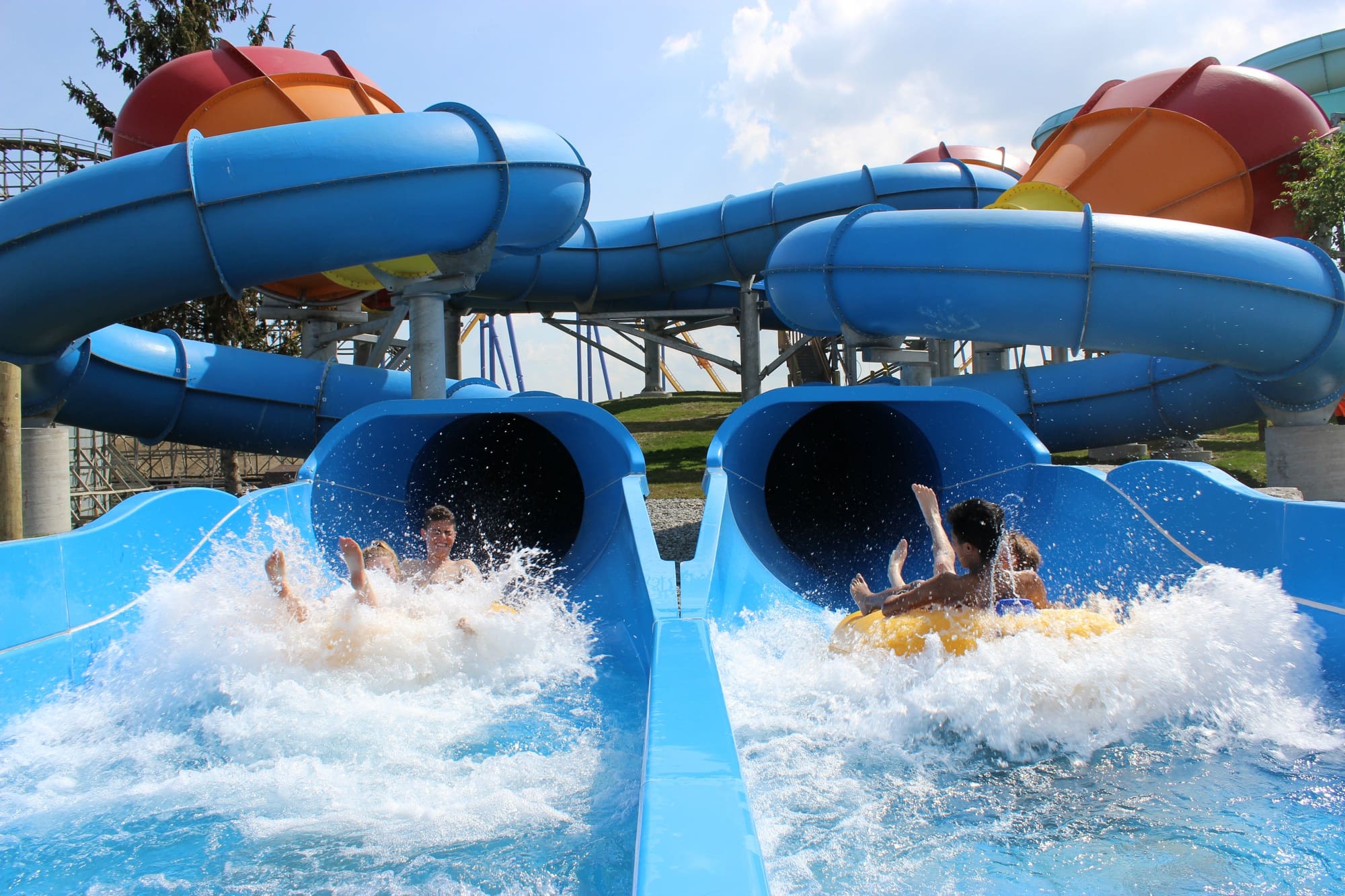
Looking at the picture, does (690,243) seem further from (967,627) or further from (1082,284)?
(967,627)

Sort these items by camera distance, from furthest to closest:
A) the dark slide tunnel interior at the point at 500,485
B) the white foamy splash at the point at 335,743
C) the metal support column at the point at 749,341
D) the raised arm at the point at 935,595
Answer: the metal support column at the point at 749,341, the dark slide tunnel interior at the point at 500,485, the raised arm at the point at 935,595, the white foamy splash at the point at 335,743

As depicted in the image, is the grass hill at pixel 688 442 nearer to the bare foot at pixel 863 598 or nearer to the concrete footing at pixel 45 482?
the concrete footing at pixel 45 482

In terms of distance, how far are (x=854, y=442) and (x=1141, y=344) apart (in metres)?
2.07

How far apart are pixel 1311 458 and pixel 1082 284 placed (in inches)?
115

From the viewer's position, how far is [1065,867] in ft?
6.88

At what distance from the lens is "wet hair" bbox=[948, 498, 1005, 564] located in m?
3.13

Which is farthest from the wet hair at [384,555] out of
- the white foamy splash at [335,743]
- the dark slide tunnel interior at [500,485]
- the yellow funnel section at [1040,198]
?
the yellow funnel section at [1040,198]

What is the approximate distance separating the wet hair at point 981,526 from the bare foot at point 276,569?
2.57m

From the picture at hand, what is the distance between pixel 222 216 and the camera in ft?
16.2

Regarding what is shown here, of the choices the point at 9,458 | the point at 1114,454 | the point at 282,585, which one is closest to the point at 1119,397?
the point at 1114,454

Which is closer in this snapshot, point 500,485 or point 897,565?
point 897,565

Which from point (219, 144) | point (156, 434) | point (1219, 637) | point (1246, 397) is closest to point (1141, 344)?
point (1246, 397)

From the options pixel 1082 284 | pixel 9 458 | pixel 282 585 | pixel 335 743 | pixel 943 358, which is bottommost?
pixel 335 743

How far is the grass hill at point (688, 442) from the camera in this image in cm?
938
